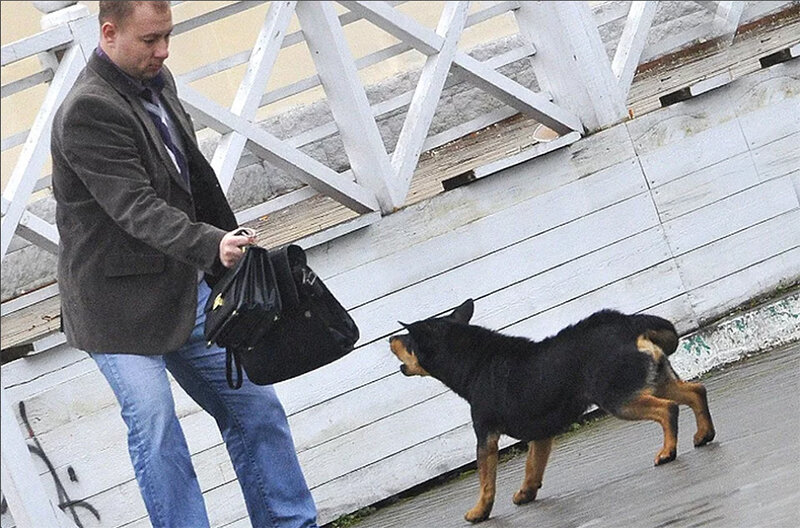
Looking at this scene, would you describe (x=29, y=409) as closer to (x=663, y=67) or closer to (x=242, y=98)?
(x=242, y=98)

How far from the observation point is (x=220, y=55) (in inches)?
385

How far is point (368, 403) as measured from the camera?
6.24m

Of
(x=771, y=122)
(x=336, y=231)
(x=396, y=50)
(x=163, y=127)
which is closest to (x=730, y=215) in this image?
(x=771, y=122)

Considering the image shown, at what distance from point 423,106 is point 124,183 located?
223cm

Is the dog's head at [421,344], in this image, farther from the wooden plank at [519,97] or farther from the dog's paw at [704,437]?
the wooden plank at [519,97]

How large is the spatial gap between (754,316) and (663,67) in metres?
3.45

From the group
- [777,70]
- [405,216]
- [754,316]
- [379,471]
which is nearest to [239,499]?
[379,471]

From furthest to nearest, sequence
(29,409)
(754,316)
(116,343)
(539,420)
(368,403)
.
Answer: (754,316) → (368,403) → (29,409) → (539,420) → (116,343)

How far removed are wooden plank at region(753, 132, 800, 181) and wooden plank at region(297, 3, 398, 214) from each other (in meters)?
1.83

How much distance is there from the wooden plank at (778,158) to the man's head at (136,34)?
136 inches

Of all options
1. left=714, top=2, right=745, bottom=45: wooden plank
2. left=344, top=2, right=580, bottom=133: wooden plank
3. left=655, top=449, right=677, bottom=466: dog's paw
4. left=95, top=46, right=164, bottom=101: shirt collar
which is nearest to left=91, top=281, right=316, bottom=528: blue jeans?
left=95, top=46, right=164, bottom=101: shirt collar

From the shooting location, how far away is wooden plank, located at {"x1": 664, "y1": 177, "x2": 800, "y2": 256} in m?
6.92

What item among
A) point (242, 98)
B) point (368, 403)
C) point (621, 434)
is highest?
point (242, 98)

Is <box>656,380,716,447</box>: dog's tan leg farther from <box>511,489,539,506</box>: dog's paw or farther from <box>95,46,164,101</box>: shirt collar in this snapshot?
<box>95,46,164,101</box>: shirt collar
